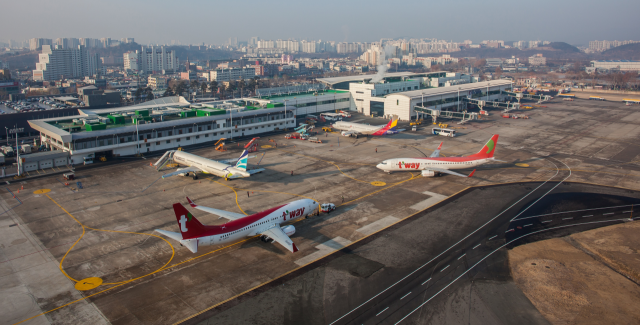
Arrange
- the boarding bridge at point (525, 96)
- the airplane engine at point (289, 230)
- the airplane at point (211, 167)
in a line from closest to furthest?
the airplane engine at point (289, 230) → the airplane at point (211, 167) → the boarding bridge at point (525, 96)

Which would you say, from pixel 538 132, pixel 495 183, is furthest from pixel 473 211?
pixel 538 132

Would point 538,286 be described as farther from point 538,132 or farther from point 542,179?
point 538,132

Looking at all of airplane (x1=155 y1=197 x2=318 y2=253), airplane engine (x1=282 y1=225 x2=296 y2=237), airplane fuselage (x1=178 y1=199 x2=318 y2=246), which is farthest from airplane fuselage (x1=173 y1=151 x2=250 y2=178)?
airplane engine (x1=282 y1=225 x2=296 y2=237)

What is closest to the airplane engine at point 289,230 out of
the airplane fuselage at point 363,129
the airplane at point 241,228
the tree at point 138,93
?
the airplane at point 241,228

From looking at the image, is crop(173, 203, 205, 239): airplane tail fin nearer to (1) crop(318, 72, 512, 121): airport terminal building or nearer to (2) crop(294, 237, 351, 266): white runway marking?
(2) crop(294, 237, 351, 266): white runway marking

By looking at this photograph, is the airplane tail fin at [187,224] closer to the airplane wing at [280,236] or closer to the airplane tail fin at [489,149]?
the airplane wing at [280,236]

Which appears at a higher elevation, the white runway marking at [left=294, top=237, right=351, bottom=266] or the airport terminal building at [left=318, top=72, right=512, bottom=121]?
the airport terminal building at [left=318, top=72, right=512, bottom=121]

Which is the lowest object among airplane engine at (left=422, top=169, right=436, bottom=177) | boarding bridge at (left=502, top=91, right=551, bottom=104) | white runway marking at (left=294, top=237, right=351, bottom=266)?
white runway marking at (left=294, top=237, right=351, bottom=266)
